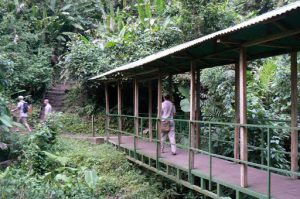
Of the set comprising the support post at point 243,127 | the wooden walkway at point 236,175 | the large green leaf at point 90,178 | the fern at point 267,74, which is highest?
the fern at point 267,74

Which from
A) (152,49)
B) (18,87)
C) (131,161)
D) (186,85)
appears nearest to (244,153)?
(131,161)

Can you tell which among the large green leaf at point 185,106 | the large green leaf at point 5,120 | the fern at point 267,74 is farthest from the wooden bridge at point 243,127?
the large green leaf at point 185,106

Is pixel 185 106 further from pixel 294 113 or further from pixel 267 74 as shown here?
pixel 294 113

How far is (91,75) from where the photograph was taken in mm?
20156

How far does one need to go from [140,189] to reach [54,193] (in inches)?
140

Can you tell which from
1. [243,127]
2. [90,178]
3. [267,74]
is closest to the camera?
[243,127]

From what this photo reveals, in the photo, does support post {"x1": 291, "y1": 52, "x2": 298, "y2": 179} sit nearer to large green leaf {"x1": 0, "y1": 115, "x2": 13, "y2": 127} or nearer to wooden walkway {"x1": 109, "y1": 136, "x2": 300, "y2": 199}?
wooden walkway {"x1": 109, "y1": 136, "x2": 300, "y2": 199}

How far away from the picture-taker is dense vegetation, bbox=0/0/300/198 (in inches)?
373

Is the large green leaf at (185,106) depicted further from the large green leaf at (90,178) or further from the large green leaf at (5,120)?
the large green leaf at (5,120)

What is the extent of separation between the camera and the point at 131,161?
12484mm

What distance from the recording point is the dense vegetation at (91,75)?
373 inches

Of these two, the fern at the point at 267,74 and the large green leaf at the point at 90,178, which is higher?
the fern at the point at 267,74

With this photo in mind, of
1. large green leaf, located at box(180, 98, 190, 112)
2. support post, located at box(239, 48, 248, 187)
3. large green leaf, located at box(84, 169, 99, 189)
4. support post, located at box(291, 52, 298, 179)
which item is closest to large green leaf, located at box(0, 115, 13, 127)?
large green leaf, located at box(84, 169, 99, 189)

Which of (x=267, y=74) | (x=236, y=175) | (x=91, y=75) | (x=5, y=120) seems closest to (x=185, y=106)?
(x=267, y=74)
